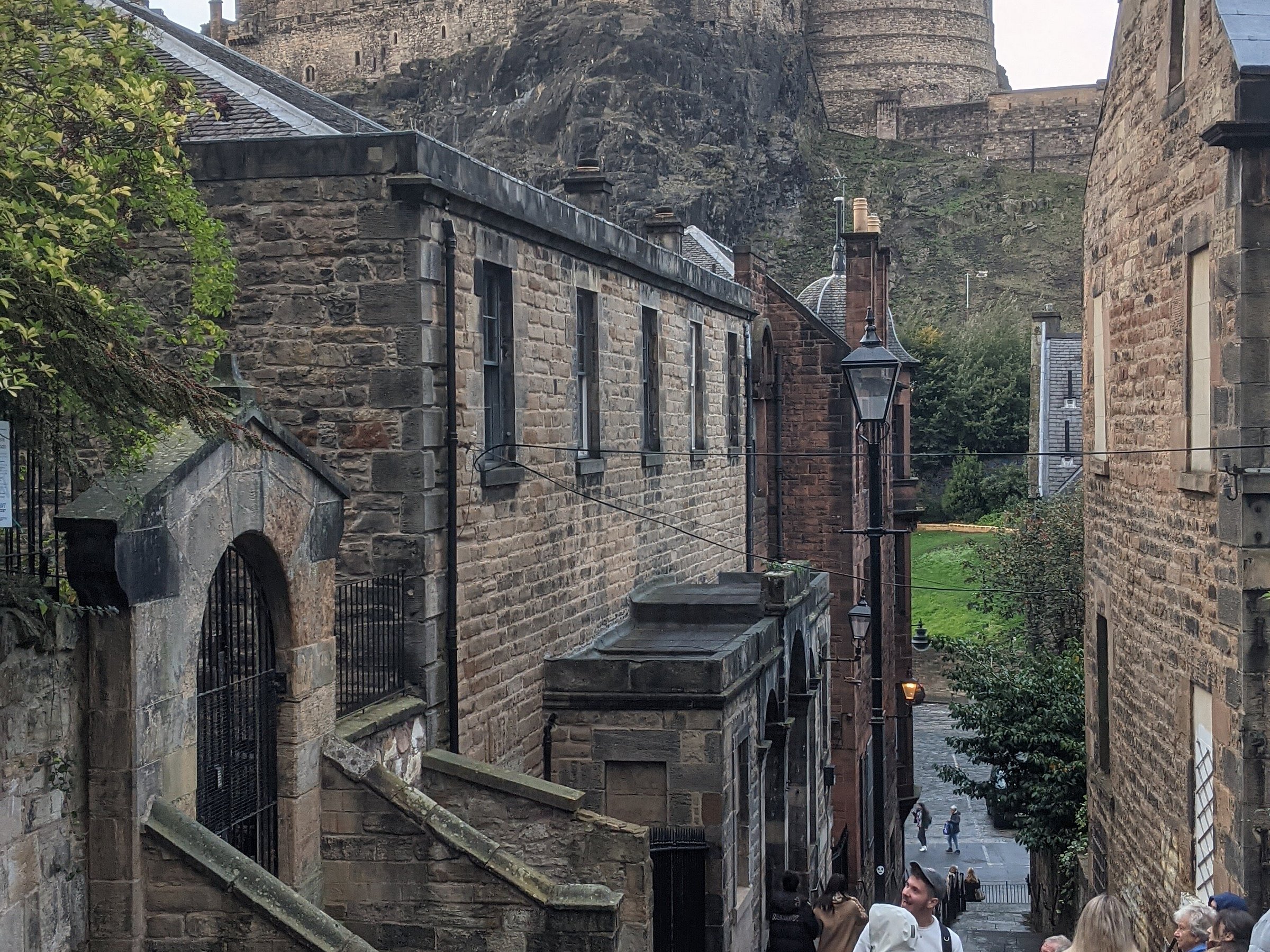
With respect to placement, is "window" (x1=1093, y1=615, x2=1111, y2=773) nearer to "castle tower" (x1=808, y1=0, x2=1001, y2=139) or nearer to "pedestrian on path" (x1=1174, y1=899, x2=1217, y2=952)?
"pedestrian on path" (x1=1174, y1=899, x2=1217, y2=952)

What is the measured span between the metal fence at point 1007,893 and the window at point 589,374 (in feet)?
61.8

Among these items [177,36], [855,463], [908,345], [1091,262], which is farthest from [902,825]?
[908,345]

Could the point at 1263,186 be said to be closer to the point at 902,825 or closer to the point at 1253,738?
the point at 1253,738

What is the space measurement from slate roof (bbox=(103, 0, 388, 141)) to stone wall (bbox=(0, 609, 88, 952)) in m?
5.28

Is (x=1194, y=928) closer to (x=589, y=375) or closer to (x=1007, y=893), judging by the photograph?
(x=589, y=375)

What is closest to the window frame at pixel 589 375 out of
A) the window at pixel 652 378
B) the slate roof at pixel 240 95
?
the window at pixel 652 378

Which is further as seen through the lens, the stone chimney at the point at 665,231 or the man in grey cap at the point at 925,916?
the stone chimney at the point at 665,231

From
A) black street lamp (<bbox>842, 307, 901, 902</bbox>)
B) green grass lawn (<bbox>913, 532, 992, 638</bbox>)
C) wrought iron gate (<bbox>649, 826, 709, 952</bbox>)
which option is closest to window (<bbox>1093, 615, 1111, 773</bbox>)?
black street lamp (<bbox>842, 307, 901, 902</bbox>)

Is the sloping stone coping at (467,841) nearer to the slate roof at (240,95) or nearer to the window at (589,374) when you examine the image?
the slate roof at (240,95)

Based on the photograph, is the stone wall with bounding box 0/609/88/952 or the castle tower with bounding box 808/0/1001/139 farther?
the castle tower with bounding box 808/0/1001/139

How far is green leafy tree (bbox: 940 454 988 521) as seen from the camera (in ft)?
193

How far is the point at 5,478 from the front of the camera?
21.1 feet

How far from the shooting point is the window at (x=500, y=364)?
504 inches

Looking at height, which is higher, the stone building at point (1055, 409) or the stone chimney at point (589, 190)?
the stone chimney at point (589, 190)
